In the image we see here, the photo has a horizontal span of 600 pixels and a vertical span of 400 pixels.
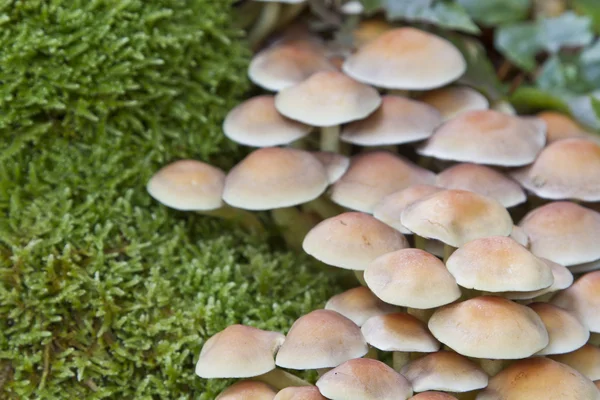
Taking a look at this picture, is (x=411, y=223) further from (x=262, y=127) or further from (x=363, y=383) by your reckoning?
(x=262, y=127)

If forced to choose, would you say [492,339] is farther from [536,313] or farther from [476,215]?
[476,215]

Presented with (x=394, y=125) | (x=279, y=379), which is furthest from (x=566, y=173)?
(x=279, y=379)

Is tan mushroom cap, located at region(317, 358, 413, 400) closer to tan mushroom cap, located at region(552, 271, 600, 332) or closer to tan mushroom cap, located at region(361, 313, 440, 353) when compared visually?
tan mushroom cap, located at region(361, 313, 440, 353)

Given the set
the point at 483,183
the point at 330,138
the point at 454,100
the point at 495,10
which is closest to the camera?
the point at 483,183

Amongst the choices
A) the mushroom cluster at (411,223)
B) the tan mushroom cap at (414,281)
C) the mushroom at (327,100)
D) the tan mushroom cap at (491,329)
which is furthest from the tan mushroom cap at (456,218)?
the mushroom at (327,100)

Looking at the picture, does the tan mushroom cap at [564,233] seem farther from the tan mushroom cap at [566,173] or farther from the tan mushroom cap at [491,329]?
the tan mushroom cap at [491,329]

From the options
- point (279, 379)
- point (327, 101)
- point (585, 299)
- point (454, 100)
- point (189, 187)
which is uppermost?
point (327, 101)

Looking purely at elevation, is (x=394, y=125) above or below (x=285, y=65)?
below
